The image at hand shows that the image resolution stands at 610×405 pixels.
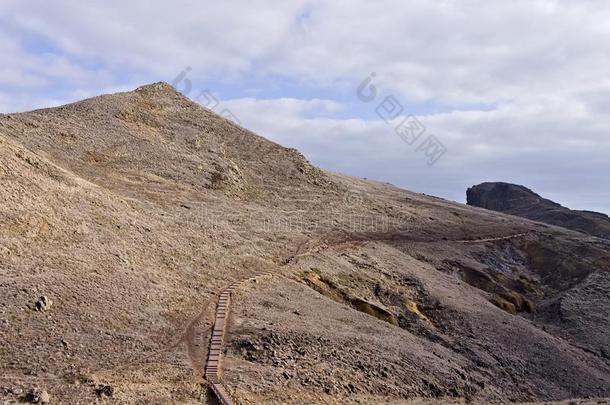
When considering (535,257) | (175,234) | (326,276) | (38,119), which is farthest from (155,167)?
(535,257)

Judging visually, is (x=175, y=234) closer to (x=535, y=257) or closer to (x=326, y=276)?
(x=326, y=276)

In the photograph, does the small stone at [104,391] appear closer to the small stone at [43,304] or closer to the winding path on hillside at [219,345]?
the winding path on hillside at [219,345]

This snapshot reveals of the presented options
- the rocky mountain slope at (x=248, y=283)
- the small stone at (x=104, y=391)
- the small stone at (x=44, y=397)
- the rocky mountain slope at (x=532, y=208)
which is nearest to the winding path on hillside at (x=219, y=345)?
the rocky mountain slope at (x=248, y=283)

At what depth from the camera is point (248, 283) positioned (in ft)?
80.7

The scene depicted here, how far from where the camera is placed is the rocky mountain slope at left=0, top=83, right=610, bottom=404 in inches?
678

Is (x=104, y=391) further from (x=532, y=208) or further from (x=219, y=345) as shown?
(x=532, y=208)

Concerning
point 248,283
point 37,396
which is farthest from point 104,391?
point 248,283

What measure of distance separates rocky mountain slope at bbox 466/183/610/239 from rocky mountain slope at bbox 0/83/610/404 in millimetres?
43177

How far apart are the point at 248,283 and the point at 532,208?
9046 centimetres

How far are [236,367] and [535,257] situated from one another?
35.5m

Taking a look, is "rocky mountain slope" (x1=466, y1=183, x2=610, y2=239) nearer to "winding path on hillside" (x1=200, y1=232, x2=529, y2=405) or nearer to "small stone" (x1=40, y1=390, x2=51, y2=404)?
"winding path on hillside" (x1=200, y1=232, x2=529, y2=405)

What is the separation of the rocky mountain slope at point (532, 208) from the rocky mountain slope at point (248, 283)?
43.2m

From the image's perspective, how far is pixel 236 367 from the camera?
17.7m

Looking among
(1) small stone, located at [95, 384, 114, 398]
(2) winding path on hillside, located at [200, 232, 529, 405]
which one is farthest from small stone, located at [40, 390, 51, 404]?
(2) winding path on hillside, located at [200, 232, 529, 405]
